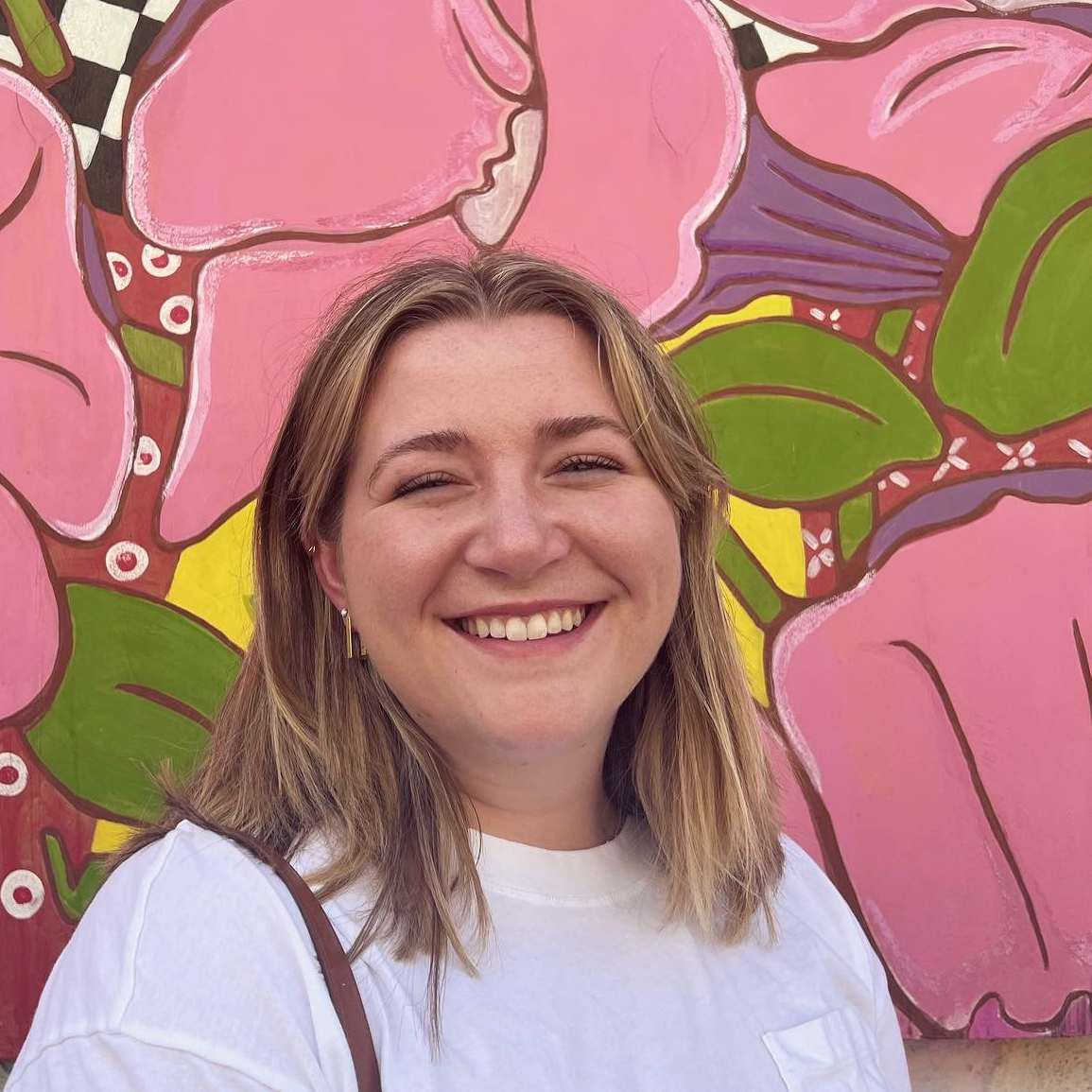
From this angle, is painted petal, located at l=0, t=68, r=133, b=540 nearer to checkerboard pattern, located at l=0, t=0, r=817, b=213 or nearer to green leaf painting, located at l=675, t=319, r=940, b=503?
Result: checkerboard pattern, located at l=0, t=0, r=817, b=213

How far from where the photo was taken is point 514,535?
1.19 m

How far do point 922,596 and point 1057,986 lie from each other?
82 cm

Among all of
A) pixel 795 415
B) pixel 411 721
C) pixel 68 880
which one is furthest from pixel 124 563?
pixel 795 415

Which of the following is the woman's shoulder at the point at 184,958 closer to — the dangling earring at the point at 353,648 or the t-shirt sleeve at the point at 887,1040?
the dangling earring at the point at 353,648

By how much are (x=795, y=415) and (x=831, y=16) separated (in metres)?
0.82

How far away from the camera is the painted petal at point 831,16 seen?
7.11 ft

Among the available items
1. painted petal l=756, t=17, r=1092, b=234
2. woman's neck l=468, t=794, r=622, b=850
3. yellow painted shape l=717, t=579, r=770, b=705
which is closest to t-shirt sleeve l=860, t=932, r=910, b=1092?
woman's neck l=468, t=794, r=622, b=850

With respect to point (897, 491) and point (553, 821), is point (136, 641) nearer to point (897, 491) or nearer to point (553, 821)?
point (553, 821)

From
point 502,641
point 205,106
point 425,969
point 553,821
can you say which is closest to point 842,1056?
point 553,821

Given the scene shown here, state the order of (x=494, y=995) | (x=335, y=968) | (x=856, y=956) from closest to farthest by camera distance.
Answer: (x=335, y=968) → (x=494, y=995) → (x=856, y=956)

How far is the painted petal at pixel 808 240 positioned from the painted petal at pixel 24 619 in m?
1.35

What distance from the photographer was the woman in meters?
1.09

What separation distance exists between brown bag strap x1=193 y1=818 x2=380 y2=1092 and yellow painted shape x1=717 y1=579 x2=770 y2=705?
1.23m

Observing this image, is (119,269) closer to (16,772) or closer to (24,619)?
(24,619)
